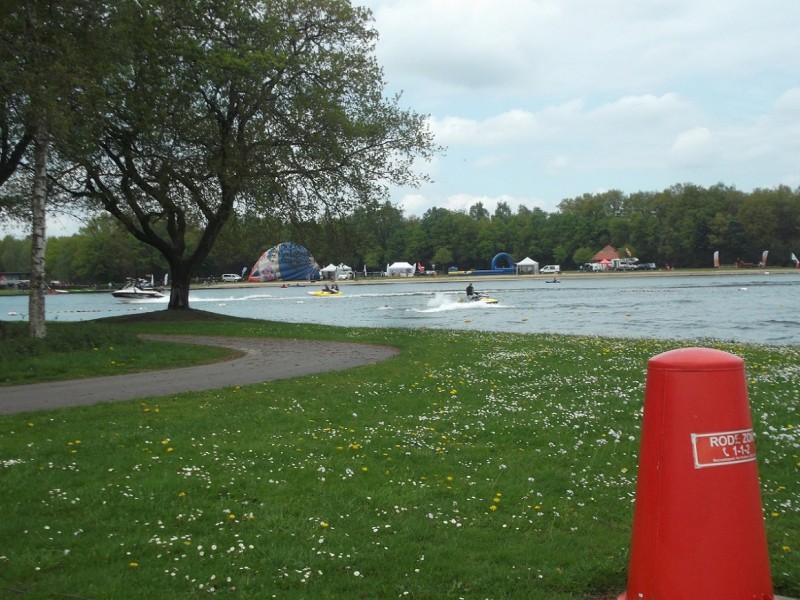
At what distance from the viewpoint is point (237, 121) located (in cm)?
3136

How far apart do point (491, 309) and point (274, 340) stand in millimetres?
31890

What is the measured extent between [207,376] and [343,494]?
903cm

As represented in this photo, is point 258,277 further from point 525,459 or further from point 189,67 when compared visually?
point 525,459

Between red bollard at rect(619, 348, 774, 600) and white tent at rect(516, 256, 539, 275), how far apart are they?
152148 mm

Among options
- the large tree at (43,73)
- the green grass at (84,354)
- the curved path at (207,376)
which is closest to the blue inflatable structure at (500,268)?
the curved path at (207,376)

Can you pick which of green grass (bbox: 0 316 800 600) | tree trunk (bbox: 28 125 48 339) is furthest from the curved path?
tree trunk (bbox: 28 125 48 339)

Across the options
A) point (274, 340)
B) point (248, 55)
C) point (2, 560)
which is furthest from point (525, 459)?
point (248, 55)

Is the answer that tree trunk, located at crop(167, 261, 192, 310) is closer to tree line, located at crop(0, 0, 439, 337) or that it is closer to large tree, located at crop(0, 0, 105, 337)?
tree line, located at crop(0, 0, 439, 337)

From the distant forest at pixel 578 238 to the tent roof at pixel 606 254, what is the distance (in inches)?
60.8

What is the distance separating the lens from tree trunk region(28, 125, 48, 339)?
703 inches

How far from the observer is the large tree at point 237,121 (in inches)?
1030

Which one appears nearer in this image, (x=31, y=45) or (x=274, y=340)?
(x=31, y=45)

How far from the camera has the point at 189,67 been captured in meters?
27.0

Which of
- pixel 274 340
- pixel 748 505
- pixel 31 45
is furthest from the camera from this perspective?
pixel 274 340
